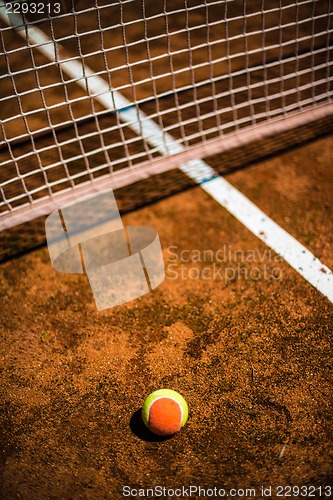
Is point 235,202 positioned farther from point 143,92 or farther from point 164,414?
point 164,414

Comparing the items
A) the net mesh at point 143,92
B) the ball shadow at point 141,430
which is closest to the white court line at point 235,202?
the net mesh at point 143,92

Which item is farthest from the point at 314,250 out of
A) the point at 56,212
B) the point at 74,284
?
the point at 56,212

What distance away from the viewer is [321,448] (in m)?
2.57

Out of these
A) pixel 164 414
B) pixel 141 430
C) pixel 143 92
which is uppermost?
pixel 143 92

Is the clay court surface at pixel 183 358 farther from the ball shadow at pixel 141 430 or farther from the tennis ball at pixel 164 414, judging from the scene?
the tennis ball at pixel 164 414

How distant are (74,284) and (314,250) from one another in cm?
174

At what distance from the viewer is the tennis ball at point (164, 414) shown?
8.46 feet

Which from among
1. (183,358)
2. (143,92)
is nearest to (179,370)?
(183,358)

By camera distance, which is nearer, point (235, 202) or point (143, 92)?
point (235, 202)

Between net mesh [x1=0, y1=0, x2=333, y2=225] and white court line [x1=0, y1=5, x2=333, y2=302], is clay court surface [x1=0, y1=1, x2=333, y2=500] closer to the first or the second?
white court line [x1=0, y1=5, x2=333, y2=302]

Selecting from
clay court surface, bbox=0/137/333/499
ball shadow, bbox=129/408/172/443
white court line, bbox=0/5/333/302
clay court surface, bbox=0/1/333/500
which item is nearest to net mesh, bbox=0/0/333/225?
white court line, bbox=0/5/333/302

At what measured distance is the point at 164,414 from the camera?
2584 millimetres

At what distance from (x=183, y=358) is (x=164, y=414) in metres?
0.48

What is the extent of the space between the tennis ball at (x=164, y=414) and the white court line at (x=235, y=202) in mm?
1317
